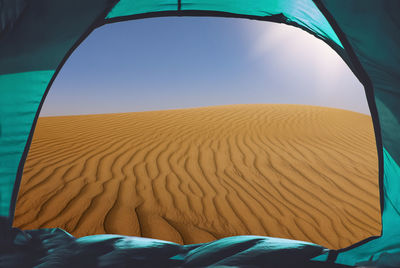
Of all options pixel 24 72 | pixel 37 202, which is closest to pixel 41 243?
pixel 24 72

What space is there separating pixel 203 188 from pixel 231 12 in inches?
96.9

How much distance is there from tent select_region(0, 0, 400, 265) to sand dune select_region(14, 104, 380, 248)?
36.0 inches

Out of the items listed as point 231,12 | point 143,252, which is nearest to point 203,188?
point 143,252

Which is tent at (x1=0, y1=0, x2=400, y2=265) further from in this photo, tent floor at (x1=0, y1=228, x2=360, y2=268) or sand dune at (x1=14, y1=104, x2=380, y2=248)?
sand dune at (x1=14, y1=104, x2=380, y2=248)

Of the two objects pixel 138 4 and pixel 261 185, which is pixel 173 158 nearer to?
pixel 261 185

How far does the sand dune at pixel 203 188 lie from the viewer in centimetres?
256

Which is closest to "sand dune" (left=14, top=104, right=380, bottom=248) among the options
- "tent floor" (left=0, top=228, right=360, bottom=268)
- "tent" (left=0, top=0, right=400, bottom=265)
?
"tent floor" (left=0, top=228, right=360, bottom=268)

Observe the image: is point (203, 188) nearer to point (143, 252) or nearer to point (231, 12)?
point (143, 252)

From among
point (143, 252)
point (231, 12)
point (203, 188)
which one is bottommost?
point (143, 252)

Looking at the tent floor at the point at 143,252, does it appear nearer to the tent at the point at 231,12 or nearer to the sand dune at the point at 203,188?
the tent at the point at 231,12

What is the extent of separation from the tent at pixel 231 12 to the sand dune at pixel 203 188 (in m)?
0.91

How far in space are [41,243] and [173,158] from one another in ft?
11.9

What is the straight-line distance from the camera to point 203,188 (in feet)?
12.1

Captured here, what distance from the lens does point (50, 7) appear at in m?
1.78
